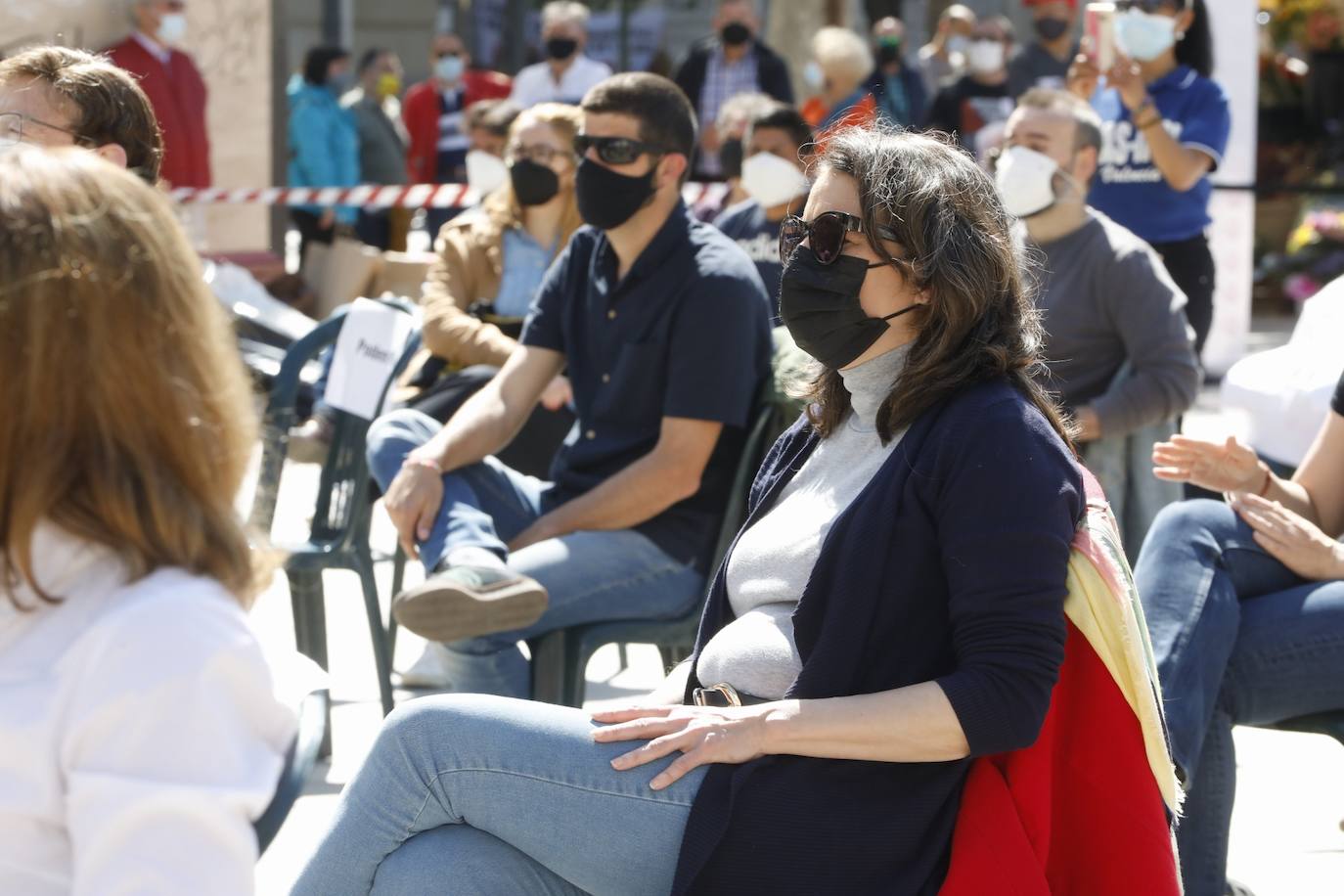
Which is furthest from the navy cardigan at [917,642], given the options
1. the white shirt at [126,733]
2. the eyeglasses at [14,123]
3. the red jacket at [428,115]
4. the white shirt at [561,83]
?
the red jacket at [428,115]

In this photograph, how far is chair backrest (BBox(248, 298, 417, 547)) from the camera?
4.20 meters

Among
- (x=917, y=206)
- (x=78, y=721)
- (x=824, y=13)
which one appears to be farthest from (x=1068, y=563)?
(x=824, y=13)

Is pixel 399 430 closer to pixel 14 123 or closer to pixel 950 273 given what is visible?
pixel 14 123

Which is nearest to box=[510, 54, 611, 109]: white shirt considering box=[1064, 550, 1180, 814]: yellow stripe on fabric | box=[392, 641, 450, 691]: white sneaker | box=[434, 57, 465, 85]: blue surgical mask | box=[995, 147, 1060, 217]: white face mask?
box=[434, 57, 465, 85]: blue surgical mask

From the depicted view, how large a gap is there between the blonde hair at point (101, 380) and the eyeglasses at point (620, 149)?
8.29ft

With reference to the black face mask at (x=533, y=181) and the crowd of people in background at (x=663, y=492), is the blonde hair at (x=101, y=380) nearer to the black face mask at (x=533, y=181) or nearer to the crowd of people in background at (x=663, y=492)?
the crowd of people in background at (x=663, y=492)

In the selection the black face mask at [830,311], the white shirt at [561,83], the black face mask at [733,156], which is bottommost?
the white shirt at [561,83]

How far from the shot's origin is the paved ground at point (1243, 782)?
3566mm

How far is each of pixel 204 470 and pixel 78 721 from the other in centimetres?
25

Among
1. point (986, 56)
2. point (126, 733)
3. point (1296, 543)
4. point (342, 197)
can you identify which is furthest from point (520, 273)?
point (986, 56)

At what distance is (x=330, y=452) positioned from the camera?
4340 mm

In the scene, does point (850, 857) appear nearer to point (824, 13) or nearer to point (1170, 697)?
point (1170, 697)

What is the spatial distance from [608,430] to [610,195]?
55cm

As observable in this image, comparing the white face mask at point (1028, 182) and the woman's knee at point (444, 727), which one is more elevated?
the white face mask at point (1028, 182)
